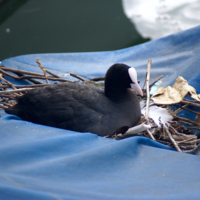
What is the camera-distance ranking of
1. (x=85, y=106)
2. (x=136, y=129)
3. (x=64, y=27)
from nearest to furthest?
1. (x=136, y=129)
2. (x=85, y=106)
3. (x=64, y=27)

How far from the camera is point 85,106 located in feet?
4.87

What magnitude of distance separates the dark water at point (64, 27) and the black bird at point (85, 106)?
13.4ft

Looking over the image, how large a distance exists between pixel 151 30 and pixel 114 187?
16.9ft

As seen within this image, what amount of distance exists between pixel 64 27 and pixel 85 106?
460 centimetres

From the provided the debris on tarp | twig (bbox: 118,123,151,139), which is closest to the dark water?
the debris on tarp

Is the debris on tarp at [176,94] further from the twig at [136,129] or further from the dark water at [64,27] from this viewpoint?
the dark water at [64,27]

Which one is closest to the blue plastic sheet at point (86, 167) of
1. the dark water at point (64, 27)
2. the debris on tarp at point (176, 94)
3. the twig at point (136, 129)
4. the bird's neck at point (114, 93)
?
the twig at point (136, 129)

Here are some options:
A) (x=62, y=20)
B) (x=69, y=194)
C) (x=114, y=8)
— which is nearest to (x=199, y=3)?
(x=114, y=8)

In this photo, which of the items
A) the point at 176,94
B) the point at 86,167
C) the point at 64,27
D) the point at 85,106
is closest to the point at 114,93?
the point at 85,106

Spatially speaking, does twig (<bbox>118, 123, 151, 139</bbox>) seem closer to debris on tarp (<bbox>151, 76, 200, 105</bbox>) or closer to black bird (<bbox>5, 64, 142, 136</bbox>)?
black bird (<bbox>5, 64, 142, 136</bbox>)

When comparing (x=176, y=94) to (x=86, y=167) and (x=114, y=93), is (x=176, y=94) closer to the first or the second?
(x=114, y=93)

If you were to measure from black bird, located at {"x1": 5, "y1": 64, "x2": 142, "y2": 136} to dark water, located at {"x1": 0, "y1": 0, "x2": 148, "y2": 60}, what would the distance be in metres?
4.09

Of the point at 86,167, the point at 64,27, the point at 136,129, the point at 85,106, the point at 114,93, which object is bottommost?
the point at 86,167

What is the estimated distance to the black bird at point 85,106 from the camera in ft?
4.72
